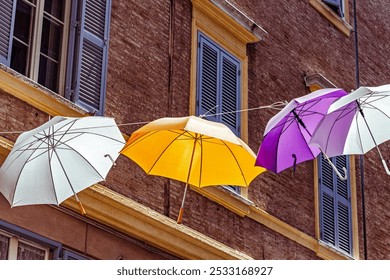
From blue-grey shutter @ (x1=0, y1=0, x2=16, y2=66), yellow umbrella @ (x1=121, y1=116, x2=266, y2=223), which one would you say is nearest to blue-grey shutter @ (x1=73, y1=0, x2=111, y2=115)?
blue-grey shutter @ (x1=0, y1=0, x2=16, y2=66)

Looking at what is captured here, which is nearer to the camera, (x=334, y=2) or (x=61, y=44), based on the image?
(x=61, y=44)

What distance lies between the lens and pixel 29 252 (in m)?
13.0

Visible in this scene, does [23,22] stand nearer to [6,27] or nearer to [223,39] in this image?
[6,27]

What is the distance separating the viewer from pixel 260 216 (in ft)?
54.9

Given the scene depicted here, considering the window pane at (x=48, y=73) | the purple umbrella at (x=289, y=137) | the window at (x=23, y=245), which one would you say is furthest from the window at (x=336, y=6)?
the window at (x=23, y=245)

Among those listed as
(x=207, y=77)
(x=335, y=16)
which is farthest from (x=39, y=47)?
(x=335, y=16)

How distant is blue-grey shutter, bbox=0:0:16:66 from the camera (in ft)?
43.3

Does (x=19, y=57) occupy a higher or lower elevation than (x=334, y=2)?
lower

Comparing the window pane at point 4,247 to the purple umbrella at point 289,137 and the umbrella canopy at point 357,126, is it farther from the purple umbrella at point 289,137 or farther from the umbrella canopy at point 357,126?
the umbrella canopy at point 357,126

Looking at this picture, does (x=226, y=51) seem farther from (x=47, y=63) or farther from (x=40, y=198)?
(x=40, y=198)

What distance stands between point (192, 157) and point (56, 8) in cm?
259

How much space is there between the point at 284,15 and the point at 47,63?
5640mm

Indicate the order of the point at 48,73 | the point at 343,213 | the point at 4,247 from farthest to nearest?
the point at 343,213, the point at 48,73, the point at 4,247

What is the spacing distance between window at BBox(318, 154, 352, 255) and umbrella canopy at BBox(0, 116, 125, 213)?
641cm
